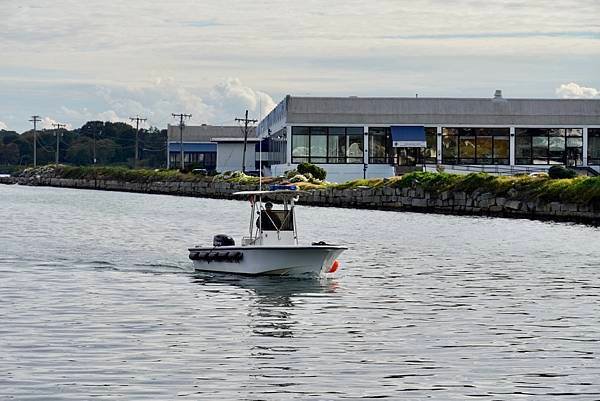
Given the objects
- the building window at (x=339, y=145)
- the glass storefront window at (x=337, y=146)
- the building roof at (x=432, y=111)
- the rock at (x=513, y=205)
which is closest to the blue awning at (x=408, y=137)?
the building roof at (x=432, y=111)

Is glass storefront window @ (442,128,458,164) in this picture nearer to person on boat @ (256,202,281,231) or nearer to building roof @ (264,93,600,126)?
building roof @ (264,93,600,126)

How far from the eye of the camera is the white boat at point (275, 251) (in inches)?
1554

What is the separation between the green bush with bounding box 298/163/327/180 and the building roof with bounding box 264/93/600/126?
Answer: 11302mm

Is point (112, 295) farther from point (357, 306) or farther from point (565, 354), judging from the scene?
point (565, 354)

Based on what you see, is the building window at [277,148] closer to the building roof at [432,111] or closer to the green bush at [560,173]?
the building roof at [432,111]

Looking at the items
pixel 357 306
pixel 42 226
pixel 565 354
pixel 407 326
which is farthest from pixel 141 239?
pixel 565 354

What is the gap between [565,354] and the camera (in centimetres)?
2611

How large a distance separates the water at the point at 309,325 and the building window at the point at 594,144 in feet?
240

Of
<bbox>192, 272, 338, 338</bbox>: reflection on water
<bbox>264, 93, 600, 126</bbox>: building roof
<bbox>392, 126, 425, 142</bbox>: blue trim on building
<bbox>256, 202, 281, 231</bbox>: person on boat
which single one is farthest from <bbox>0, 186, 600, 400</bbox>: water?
<bbox>264, 93, 600, 126</bbox>: building roof

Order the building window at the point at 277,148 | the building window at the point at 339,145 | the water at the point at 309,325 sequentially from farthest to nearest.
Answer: the building window at the point at 277,148, the building window at the point at 339,145, the water at the point at 309,325

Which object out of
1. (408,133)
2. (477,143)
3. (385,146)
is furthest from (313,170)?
(477,143)

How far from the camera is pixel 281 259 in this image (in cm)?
3962

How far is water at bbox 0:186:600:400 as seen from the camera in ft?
74.3

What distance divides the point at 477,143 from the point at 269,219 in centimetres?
9029
